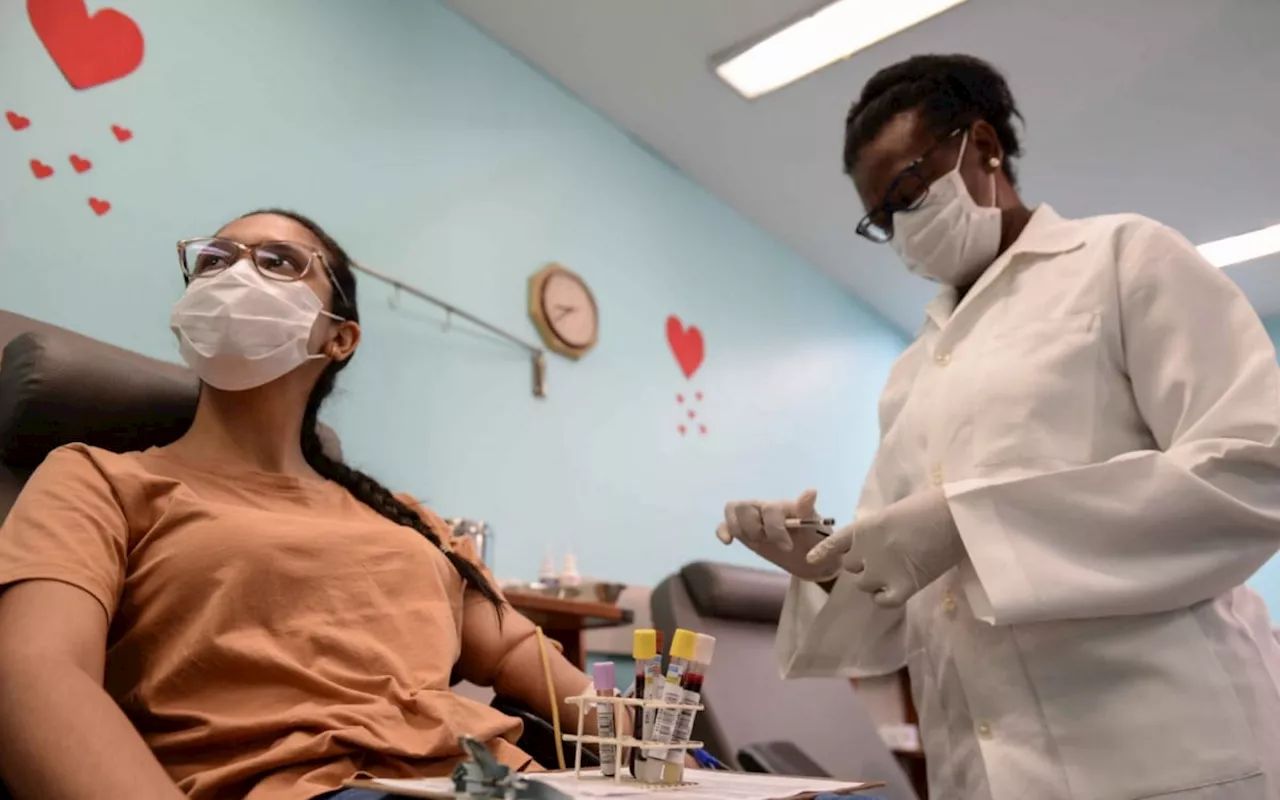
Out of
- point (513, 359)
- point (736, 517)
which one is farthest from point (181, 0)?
point (736, 517)

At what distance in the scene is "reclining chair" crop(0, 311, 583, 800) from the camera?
103cm

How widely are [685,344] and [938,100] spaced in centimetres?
164

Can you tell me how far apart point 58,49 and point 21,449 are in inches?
34.8

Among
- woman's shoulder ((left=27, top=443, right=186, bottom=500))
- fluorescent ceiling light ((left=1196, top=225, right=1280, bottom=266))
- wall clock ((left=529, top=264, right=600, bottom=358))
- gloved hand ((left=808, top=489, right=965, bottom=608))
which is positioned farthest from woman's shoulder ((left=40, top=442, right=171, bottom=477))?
fluorescent ceiling light ((left=1196, top=225, right=1280, bottom=266))

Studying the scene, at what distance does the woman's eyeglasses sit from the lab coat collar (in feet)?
2.85

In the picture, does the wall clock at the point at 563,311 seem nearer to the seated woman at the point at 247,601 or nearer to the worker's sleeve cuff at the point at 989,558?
the seated woman at the point at 247,601

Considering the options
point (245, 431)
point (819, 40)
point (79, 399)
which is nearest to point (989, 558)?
point (245, 431)

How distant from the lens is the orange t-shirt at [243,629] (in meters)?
0.81

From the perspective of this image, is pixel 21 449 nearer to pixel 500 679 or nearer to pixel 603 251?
pixel 500 679

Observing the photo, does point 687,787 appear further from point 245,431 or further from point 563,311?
point 563,311

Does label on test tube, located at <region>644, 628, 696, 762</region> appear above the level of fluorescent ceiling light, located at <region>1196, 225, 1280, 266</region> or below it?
below

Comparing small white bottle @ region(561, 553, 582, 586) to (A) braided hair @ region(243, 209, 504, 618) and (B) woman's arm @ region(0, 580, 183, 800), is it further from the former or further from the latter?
(B) woman's arm @ region(0, 580, 183, 800)

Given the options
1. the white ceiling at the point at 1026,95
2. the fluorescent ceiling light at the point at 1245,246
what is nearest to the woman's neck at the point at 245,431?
the white ceiling at the point at 1026,95

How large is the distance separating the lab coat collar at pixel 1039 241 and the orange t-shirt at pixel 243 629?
810 mm
